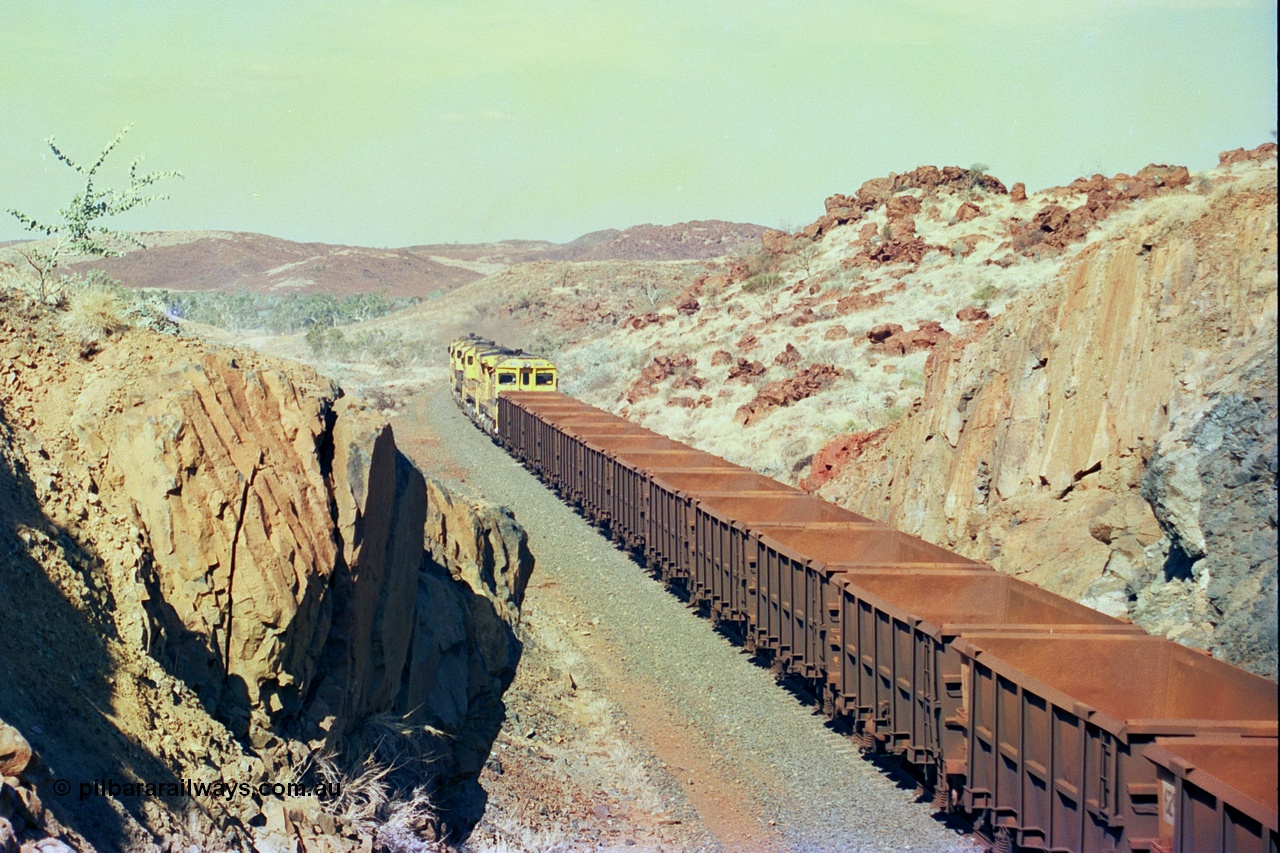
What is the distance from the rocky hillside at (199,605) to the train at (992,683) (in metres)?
4.50

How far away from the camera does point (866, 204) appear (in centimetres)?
6462

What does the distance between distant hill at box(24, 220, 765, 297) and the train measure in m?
116

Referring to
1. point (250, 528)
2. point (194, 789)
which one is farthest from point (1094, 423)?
point (194, 789)

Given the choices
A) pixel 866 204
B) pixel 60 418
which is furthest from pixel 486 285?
pixel 60 418

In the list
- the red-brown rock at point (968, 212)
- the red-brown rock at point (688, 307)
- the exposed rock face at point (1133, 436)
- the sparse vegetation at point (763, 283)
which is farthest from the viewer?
the red-brown rock at point (688, 307)

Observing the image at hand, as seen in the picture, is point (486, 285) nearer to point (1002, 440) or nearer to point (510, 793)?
point (1002, 440)

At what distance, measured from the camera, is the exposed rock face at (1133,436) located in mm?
13914

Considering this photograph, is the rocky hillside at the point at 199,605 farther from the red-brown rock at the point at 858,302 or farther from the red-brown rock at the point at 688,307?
the red-brown rock at the point at 688,307

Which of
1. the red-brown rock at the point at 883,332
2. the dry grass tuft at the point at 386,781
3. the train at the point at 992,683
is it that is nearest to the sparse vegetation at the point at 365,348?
the red-brown rock at the point at 883,332

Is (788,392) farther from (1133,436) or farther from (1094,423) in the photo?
(1133,436)

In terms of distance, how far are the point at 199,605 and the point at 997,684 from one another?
6314 mm

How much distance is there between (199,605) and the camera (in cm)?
823

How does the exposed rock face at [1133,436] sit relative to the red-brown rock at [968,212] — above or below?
below

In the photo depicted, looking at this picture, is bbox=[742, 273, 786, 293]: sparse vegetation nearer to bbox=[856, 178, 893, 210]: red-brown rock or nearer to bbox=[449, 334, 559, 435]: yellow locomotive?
bbox=[856, 178, 893, 210]: red-brown rock
